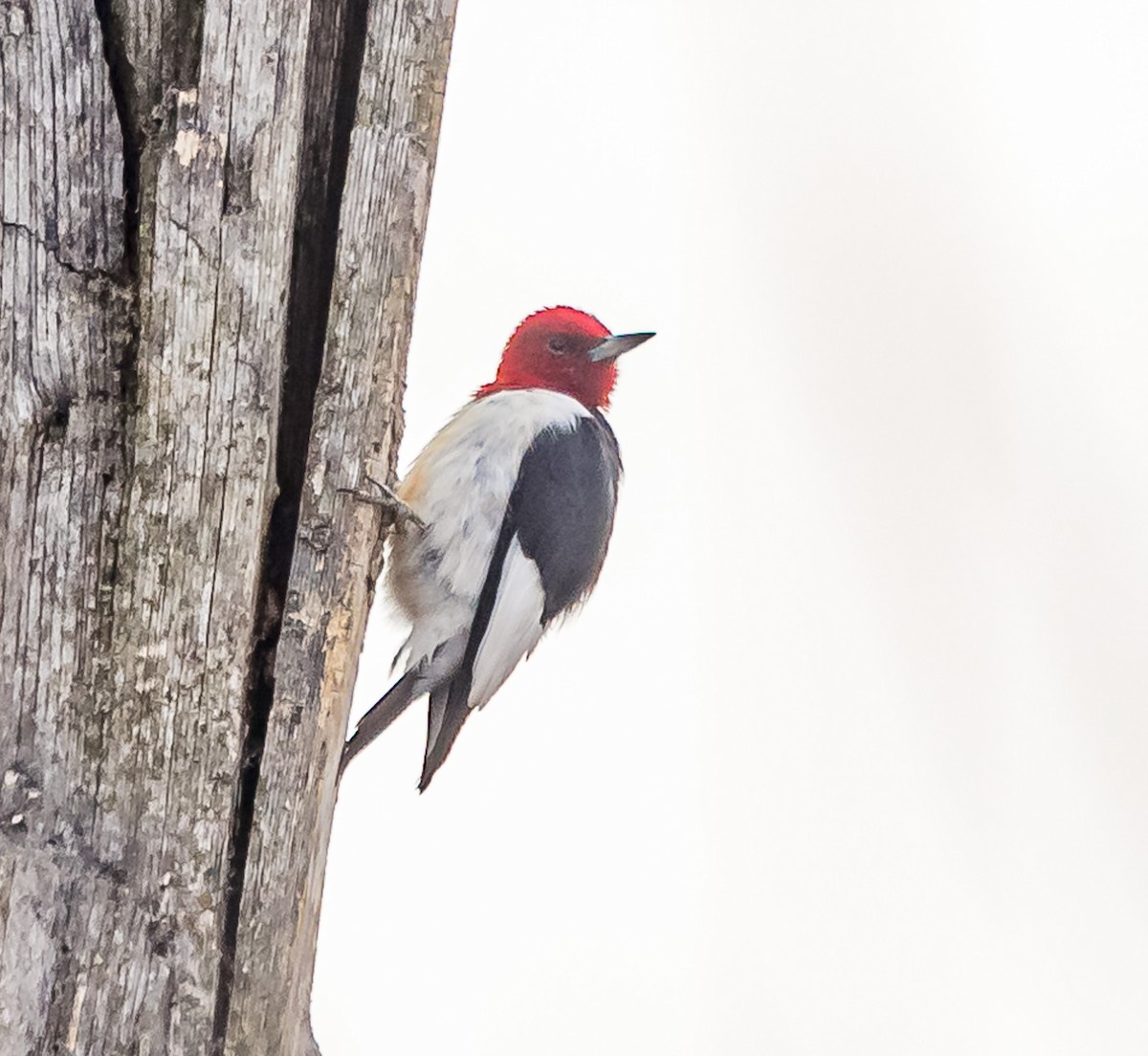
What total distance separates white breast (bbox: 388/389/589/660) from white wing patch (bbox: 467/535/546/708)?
0.04 m

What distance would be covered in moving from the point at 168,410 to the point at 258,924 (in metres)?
0.57

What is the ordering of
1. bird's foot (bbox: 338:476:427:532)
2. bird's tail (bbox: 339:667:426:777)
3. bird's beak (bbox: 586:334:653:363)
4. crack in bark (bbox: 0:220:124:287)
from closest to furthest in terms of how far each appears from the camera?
crack in bark (bbox: 0:220:124:287) < bird's foot (bbox: 338:476:427:532) < bird's tail (bbox: 339:667:426:777) < bird's beak (bbox: 586:334:653:363)

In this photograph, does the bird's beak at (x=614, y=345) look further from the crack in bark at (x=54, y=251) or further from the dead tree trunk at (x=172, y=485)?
the crack in bark at (x=54, y=251)

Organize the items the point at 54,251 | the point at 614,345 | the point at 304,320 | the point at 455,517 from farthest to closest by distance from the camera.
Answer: the point at 614,345, the point at 455,517, the point at 304,320, the point at 54,251

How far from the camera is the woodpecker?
2088 mm

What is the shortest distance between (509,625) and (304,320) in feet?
2.67

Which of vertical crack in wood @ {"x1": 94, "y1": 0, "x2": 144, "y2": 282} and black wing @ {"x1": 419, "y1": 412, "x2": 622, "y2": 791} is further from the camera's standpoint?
black wing @ {"x1": 419, "y1": 412, "x2": 622, "y2": 791}

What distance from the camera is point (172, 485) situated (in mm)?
1349

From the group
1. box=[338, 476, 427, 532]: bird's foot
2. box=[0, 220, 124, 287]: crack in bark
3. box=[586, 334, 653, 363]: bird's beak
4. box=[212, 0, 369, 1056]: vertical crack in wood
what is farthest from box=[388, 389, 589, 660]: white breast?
box=[0, 220, 124, 287]: crack in bark

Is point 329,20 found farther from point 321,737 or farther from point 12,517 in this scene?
point 321,737

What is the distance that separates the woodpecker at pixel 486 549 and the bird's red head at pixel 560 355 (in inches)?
7.2

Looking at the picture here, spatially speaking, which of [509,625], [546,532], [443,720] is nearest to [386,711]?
[443,720]

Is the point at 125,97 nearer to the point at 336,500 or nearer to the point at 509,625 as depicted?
the point at 336,500

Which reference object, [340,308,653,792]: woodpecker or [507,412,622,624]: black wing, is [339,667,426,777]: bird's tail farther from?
[507,412,622,624]: black wing
